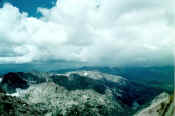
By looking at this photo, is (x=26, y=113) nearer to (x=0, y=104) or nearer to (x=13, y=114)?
(x=13, y=114)

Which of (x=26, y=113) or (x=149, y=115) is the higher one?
(x=149, y=115)

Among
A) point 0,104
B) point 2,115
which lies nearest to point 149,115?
point 2,115

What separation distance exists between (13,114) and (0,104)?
18.0 m

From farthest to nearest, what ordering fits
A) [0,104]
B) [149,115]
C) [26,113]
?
[26,113]
[0,104]
[149,115]

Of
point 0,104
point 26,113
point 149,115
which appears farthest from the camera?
point 26,113

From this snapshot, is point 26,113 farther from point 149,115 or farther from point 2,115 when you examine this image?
point 149,115

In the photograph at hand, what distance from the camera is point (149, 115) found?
95.5 m

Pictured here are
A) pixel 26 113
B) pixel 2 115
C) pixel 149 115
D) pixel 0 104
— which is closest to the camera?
pixel 149 115

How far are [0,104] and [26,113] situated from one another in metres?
33.2

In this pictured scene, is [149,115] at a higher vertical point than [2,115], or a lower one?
higher

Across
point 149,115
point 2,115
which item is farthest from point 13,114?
point 149,115

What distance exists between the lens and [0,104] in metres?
178

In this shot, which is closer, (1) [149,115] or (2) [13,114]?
(1) [149,115]

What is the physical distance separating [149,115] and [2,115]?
143 metres
